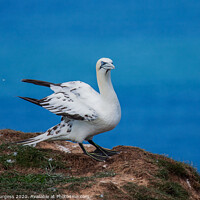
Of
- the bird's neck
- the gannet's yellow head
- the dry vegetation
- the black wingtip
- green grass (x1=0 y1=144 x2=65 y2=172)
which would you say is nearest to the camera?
the dry vegetation

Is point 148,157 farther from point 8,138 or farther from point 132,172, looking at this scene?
point 8,138

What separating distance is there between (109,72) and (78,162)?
210 cm

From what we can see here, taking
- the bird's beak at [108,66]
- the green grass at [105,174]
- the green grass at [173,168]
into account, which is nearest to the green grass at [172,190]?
the green grass at [173,168]

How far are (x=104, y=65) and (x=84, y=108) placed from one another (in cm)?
103

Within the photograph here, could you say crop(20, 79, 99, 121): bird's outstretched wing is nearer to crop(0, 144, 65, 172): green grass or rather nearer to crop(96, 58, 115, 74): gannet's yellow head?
crop(96, 58, 115, 74): gannet's yellow head

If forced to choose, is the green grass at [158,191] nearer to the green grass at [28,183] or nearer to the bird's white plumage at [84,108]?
the green grass at [28,183]

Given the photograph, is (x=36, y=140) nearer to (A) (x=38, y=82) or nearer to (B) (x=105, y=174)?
(A) (x=38, y=82)

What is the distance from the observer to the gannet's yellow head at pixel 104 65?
8.80m

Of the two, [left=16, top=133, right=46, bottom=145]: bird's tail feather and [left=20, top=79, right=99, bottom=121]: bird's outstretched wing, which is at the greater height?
[left=20, top=79, right=99, bottom=121]: bird's outstretched wing

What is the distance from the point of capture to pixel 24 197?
658cm

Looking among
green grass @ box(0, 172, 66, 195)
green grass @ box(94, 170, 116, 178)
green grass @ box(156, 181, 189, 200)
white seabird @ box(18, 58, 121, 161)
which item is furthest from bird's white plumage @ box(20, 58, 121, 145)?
green grass @ box(156, 181, 189, 200)

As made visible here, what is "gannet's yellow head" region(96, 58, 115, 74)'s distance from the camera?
28.9 feet

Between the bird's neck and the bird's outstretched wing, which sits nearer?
the bird's outstretched wing

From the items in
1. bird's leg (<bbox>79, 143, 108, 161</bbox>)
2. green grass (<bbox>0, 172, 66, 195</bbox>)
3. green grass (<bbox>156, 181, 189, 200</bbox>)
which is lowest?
green grass (<bbox>0, 172, 66, 195</bbox>)
